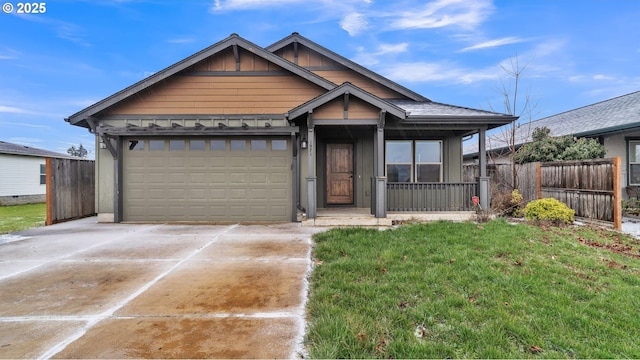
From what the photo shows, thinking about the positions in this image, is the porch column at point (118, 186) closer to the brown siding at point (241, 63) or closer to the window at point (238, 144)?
the window at point (238, 144)

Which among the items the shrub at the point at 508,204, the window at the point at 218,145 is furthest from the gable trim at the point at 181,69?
the shrub at the point at 508,204

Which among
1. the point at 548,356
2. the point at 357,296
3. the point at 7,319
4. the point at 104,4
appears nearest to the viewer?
the point at 548,356

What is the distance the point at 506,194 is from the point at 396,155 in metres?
3.71

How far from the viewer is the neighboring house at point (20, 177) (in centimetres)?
1673

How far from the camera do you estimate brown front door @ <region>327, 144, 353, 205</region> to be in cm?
1012

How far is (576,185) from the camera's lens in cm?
848

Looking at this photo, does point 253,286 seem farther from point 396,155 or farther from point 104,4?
point 104,4

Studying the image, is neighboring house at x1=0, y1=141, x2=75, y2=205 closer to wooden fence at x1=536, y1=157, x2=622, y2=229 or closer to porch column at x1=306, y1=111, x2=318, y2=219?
porch column at x1=306, y1=111, x2=318, y2=219

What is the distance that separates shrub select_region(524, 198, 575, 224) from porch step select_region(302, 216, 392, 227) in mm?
3678

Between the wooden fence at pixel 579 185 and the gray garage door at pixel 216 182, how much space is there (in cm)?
746

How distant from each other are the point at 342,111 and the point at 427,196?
3.46m

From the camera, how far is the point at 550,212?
765cm

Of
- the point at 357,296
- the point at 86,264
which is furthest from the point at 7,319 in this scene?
the point at 357,296

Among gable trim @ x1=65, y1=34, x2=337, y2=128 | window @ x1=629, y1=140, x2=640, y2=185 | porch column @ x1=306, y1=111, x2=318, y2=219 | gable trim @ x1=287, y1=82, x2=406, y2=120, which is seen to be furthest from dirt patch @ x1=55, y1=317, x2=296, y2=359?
window @ x1=629, y1=140, x2=640, y2=185
